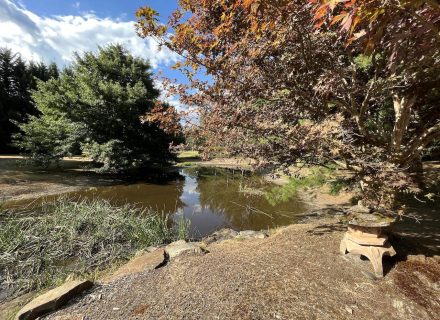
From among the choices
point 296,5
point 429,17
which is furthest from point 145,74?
point 429,17

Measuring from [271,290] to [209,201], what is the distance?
25.2 feet

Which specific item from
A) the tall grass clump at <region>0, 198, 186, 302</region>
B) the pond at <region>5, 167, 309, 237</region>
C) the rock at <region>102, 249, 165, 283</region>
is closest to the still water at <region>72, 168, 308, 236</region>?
the pond at <region>5, 167, 309, 237</region>

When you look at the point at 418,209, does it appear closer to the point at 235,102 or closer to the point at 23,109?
the point at 235,102

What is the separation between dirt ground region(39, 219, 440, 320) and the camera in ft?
8.62

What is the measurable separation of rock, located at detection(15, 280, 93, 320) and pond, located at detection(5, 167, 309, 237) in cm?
366

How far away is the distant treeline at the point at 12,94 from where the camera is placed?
20094 mm

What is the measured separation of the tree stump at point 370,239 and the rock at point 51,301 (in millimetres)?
3199

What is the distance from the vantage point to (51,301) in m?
2.87

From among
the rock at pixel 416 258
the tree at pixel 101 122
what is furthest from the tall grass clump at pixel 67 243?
the tree at pixel 101 122

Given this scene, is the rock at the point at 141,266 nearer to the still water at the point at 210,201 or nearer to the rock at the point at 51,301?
the rock at the point at 51,301

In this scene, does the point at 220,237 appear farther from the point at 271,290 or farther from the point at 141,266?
the point at 271,290

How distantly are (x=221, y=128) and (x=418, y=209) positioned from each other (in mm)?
5795

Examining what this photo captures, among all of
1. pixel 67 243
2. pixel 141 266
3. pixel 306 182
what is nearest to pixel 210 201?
pixel 306 182

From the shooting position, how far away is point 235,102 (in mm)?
3729
